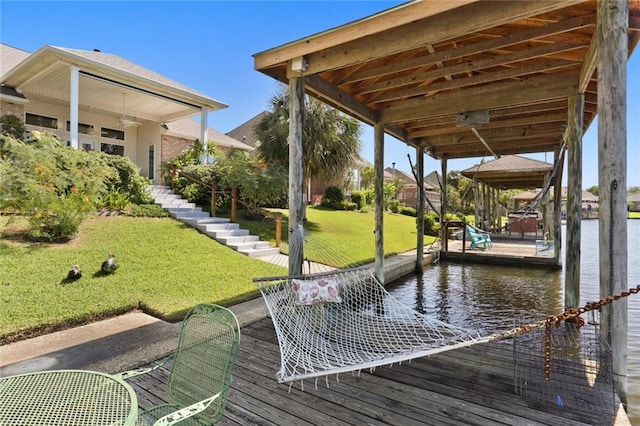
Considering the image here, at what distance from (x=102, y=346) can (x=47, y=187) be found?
3.60 m

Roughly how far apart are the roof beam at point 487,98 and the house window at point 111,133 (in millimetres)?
10396

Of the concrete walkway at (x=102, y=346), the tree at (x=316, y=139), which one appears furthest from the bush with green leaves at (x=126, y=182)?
the concrete walkway at (x=102, y=346)

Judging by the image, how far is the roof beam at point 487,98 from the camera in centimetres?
414

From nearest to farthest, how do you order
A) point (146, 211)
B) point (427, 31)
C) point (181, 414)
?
point (181, 414) < point (427, 31) < point (146, 211)

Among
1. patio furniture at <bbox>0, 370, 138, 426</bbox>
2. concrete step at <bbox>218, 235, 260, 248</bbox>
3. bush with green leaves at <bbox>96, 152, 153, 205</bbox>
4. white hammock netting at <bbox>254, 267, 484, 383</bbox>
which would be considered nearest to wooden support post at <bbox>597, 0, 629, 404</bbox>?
white hammock netting at <bbox>254, 267, 484, 383</bbox>

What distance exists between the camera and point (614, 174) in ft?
7.41

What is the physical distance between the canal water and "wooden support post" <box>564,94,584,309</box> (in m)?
0.69

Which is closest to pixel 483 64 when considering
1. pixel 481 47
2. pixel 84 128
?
pixel 481 47

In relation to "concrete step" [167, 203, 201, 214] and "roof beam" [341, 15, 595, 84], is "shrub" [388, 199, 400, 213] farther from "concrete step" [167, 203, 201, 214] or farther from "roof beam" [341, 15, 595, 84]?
"roof beam" [341, 15, 595, 84]

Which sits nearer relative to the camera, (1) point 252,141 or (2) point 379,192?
(2) point 379,192

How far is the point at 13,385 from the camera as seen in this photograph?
58.2 inches

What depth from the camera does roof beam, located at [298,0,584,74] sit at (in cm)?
250

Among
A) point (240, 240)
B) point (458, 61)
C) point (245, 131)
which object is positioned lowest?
point (240, 240)

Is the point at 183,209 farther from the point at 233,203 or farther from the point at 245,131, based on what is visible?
the point at 245,131
